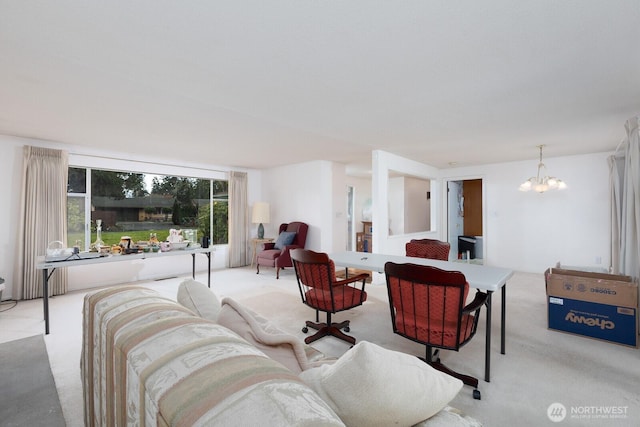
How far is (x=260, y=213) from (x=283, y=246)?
1112 mm

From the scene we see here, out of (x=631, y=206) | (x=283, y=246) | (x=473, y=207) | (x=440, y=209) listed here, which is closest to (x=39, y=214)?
(x=283, y=246)

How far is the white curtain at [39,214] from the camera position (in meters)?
4.07

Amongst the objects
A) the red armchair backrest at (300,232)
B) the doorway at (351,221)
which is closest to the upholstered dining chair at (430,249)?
the red armchair backrest at (300,232)

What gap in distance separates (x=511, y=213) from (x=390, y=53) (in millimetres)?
5532

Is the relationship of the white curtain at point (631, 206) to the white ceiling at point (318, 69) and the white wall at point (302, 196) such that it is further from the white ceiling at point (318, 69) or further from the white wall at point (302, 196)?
the white wall at point (302, 196)

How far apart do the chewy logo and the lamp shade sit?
5290mm

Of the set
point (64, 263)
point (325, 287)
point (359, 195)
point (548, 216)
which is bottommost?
point (325, 287)

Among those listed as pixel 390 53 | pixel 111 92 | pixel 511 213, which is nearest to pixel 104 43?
pixel 111 92

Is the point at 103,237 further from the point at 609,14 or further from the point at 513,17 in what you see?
the point at 609,14

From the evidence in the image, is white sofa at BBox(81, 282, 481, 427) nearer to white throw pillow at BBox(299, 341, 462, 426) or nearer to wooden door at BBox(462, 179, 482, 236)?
white throw pillow at BBox(299, 341, 462, 426)

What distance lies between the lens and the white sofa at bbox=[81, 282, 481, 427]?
56 centimetres

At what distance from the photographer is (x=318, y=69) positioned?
2.22 meters

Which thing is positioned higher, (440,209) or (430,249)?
(440,209)

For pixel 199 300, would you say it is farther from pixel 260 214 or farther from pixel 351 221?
pixel 351 221
